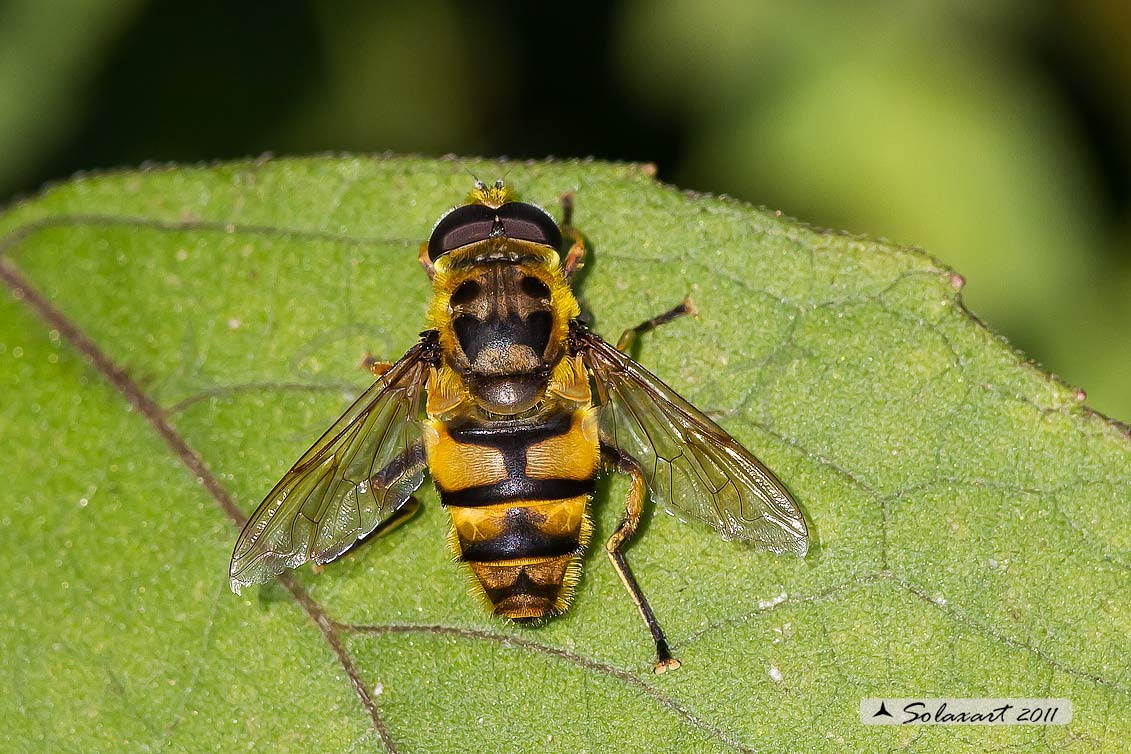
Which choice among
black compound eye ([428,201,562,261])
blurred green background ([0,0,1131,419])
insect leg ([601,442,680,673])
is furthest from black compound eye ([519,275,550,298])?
blurred green background ([0,0,1131,419])

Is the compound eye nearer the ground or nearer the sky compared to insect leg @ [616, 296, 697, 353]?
nearer the sky

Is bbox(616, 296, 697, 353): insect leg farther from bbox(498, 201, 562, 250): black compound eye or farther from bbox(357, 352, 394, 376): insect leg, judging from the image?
bbox(357, 352, 394, 376): insect leg

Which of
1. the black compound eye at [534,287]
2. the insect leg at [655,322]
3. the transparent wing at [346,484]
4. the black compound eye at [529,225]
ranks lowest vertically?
the transparent wing at [346,484]

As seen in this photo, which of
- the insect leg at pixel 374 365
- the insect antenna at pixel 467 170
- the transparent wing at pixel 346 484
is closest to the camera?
the transparent wing at pixel 346 484

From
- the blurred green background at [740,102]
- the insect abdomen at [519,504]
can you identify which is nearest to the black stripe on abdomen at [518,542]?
the insect abdomen at [519,504]

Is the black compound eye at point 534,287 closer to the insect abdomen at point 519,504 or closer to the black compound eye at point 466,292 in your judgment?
the black compound eye at point 466,292

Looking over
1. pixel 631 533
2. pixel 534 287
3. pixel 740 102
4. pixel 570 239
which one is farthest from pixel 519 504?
pixel 740 102
